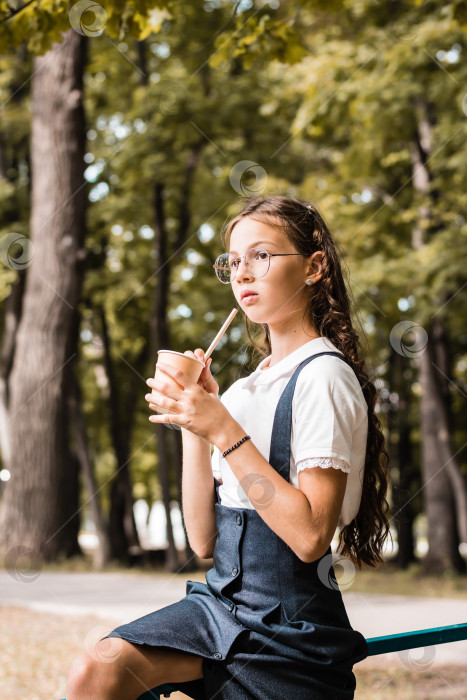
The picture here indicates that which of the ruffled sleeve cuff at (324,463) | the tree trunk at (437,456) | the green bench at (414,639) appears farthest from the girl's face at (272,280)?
the tree trunk at (437,456)

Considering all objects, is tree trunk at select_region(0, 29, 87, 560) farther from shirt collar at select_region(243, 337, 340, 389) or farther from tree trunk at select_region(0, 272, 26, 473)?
shirt collar at select_region(243, 337, 340, 389)

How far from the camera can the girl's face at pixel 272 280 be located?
185 cm

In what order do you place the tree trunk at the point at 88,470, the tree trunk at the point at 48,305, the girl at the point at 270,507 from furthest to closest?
the tree trunk at the point at 88,470 < the tree trunk at the point at 48,305 < the girl at the point at 270,507

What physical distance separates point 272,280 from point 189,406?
1.27ft

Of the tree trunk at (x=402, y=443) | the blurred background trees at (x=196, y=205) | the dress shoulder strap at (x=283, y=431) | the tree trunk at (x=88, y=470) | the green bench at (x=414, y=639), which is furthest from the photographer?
the tree trunk at (x=402, y=443)

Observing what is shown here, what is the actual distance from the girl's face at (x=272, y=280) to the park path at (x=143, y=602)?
464cm

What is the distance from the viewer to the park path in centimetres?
696

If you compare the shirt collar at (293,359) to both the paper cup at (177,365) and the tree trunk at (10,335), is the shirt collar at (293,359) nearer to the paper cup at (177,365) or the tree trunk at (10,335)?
the paper cup at (177,365)

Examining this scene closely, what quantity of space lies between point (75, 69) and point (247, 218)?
7.68 m

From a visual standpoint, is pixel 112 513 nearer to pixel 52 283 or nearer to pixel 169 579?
pixel 169 579

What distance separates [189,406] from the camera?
1629 mm

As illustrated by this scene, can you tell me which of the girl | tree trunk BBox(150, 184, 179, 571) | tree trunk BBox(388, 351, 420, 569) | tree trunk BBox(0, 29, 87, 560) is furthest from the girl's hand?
tree trunk BBox(388, 351, 420, 569)

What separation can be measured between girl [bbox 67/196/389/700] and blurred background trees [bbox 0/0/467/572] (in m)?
5.06

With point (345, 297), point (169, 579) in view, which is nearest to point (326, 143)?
point (169, 579)
